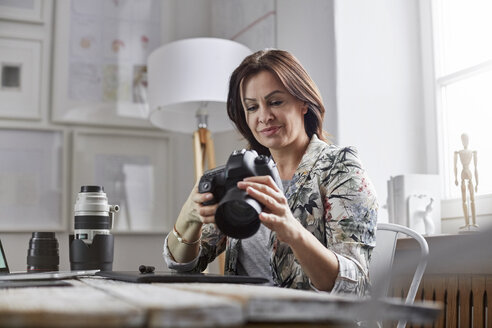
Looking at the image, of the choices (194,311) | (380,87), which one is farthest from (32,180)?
(194,311)

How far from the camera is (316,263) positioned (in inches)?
39.3

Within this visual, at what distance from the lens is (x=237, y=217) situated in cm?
85

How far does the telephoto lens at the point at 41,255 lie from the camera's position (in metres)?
1.23

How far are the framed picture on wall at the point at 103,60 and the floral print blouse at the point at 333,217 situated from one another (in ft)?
5.16

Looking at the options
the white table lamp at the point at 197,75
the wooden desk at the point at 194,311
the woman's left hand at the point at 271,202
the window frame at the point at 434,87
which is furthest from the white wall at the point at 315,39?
the wooden desk at the point at 194,311

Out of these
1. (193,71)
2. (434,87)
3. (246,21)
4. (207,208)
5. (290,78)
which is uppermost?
(246,21)

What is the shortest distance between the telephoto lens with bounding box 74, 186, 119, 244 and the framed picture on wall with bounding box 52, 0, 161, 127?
1.60 metres

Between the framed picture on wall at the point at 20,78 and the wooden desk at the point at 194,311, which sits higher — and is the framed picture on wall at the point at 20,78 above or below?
above

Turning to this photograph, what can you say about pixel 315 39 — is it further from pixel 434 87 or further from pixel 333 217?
pixel 333 217

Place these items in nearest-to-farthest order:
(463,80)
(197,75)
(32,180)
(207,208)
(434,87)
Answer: (207,208)
(463,80)
(434,87)
(197,75)
(32,180)

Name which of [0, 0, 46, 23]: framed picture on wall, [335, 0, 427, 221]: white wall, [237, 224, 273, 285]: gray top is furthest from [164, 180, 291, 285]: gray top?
[0, 0, 46, 23]: framed picture on wall

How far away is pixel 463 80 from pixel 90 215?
133 centimetres

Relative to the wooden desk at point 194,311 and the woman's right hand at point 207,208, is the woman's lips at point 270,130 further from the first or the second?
the wooden desk at point 194,311

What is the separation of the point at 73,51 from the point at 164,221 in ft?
2.95
